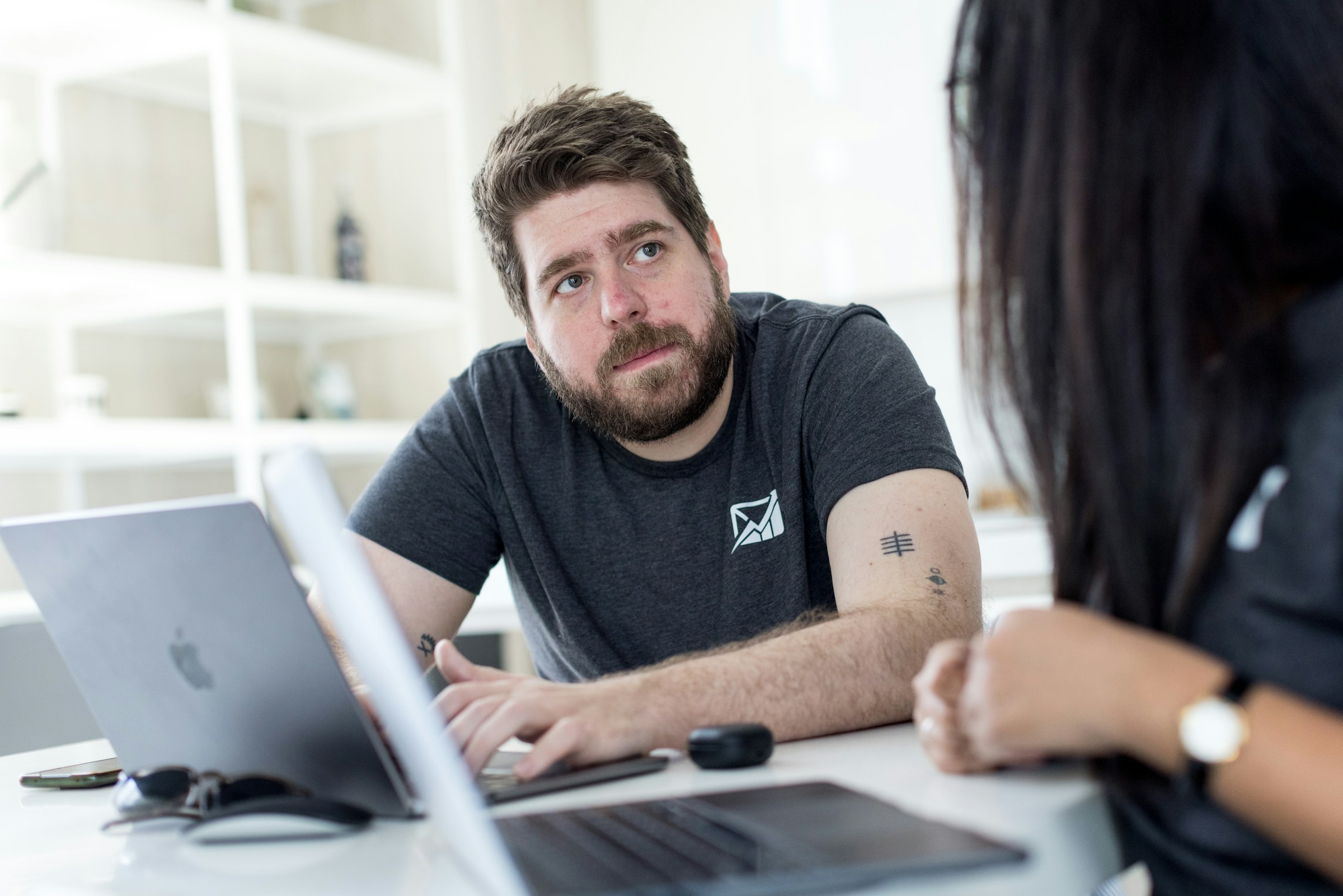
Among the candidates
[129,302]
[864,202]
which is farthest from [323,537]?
[864,202]

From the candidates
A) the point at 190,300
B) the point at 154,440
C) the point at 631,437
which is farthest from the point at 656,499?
the point at 190,300

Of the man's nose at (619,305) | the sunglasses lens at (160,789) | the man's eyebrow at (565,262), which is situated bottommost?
the sunglasses lens at (160,789)

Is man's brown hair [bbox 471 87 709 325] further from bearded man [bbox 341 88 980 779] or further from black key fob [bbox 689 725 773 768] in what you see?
black key fob [bbox 689 725 773 768]

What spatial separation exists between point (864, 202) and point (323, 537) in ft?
11.7

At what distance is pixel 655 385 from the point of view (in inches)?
63.9

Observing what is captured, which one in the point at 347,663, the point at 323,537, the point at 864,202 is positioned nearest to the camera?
the point at 323,537

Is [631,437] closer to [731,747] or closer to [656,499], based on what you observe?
[656,499]

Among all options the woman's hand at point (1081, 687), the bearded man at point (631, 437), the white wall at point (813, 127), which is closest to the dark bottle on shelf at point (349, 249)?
the white wall at point (813, 127)

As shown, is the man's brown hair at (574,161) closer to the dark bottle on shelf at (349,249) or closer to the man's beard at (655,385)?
the man's beard at (655,385)

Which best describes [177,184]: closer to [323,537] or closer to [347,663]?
[347,663]

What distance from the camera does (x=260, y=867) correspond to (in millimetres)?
802

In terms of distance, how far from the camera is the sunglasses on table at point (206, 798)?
0.85m

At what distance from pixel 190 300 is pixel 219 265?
58 centimetres

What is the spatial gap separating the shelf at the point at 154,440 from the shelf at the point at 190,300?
11.0 inches
